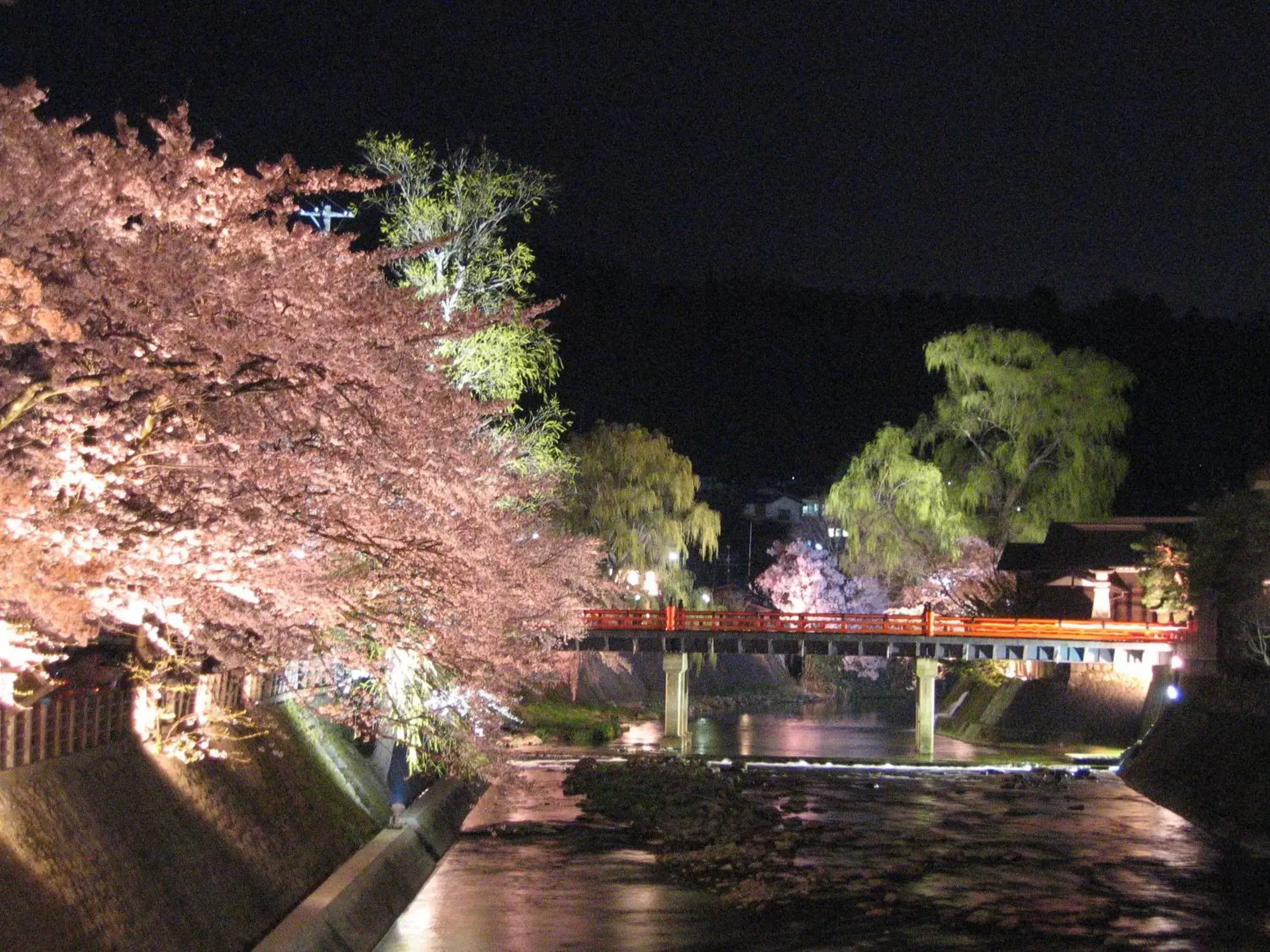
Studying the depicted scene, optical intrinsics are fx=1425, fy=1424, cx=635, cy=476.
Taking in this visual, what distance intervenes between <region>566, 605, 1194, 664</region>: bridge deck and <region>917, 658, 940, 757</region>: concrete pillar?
82 cm

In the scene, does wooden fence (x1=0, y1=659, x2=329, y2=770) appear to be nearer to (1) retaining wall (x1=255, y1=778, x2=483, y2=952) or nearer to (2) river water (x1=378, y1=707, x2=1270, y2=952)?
(1) retaining wall (x1=255, y1=778, x2=483, y2=952)

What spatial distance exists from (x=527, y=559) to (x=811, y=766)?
20.1m

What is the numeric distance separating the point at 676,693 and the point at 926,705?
9.06 meters

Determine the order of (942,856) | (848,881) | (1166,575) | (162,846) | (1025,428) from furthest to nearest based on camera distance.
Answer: (1025,428)
(1166,575)
(942,856)
(848,881)
(162,846)

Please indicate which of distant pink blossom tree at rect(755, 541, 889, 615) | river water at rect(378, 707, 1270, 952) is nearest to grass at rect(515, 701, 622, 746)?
river water at rect(378, 707, 1270, 952)

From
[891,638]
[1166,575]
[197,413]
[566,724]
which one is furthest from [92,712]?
[1166,575]

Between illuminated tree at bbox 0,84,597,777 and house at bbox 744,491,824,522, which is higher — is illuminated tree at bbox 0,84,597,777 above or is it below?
below

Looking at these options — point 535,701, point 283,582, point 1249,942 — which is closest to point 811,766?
point 535,701

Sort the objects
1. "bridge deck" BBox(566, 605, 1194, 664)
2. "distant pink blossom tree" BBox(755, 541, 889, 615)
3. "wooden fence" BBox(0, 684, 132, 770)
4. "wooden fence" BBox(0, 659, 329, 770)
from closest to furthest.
Result: "wooden fence" BBox(0, 684, 132, 770) → "wooden fence" BBox(0, 659, 329, 770) → "bridge deck" BBox(566, 605, 1194, 664) → "distant pink blossom tree" BBox(755, 541, 889, 615)

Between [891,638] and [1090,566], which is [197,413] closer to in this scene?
[891,638]

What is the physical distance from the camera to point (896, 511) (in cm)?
5769

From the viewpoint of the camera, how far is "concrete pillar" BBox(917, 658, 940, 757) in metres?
49.7

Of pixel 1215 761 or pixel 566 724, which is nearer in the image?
pixel 1215 761

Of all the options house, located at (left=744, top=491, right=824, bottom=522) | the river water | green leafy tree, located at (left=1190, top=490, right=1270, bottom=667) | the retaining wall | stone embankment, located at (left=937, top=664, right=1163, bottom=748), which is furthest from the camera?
house, located at (left=744, top=491, right=824, bottom=522)
